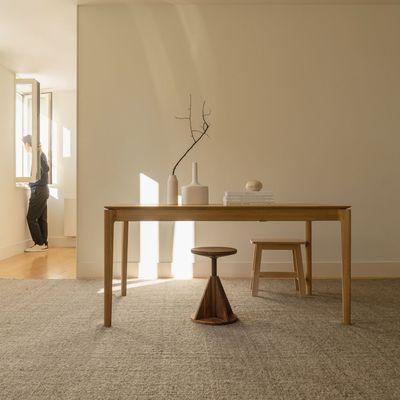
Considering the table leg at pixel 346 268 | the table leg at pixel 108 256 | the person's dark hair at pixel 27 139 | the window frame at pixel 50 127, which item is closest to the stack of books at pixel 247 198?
the table leg at pixel 346 268

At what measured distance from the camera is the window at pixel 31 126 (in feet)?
19.9

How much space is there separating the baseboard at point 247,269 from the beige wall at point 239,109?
0.02 m

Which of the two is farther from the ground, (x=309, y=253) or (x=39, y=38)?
(x=39, y=38)

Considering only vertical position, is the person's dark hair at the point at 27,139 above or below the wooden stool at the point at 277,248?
above

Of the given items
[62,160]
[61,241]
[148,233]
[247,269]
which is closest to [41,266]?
[148,233]

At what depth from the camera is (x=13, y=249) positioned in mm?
6195

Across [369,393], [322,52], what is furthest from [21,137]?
[369,393]

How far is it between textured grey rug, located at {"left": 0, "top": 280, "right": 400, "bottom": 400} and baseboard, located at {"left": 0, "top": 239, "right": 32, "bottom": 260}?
2.43 metres

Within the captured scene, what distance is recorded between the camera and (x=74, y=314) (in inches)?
118

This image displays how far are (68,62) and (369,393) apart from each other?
5.28 meters

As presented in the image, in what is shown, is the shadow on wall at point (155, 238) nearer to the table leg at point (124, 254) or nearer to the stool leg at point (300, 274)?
the table leg at point (124, 254)

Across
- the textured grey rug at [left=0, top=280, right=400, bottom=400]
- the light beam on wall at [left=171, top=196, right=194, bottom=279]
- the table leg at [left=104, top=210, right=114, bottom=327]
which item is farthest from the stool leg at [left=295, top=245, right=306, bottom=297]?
the table leg at [left=104, top=210, right=114, bottom=327]

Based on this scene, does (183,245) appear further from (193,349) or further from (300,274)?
(193,349)

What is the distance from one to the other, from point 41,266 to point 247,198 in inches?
123
